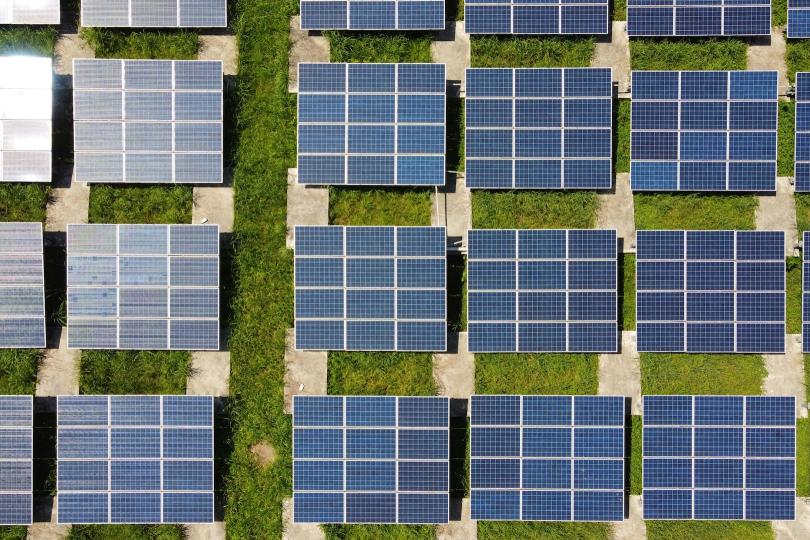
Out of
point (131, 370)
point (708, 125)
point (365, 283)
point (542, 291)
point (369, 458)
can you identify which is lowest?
point (369, 458)

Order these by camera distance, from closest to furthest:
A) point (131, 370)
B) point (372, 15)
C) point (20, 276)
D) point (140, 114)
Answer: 1. point (20, 276)
2. point (140, 114)
3. point (372, 15)
4. point (131, 370)

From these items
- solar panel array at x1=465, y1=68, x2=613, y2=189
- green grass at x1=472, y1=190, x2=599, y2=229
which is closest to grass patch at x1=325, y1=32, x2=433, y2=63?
solar panel array at x1=465, y1=68, x2=613, y2=189

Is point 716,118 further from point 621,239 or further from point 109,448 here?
point 109,448

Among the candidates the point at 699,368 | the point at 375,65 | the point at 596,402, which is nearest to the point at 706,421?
the point at 699,368

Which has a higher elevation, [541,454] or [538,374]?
[538,374]

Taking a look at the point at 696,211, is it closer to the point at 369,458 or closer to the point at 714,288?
the point at 714,288

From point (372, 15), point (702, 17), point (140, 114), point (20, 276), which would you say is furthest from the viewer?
point (702, 17)

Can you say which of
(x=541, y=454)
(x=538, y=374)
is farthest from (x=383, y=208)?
(x=541, y=454)
